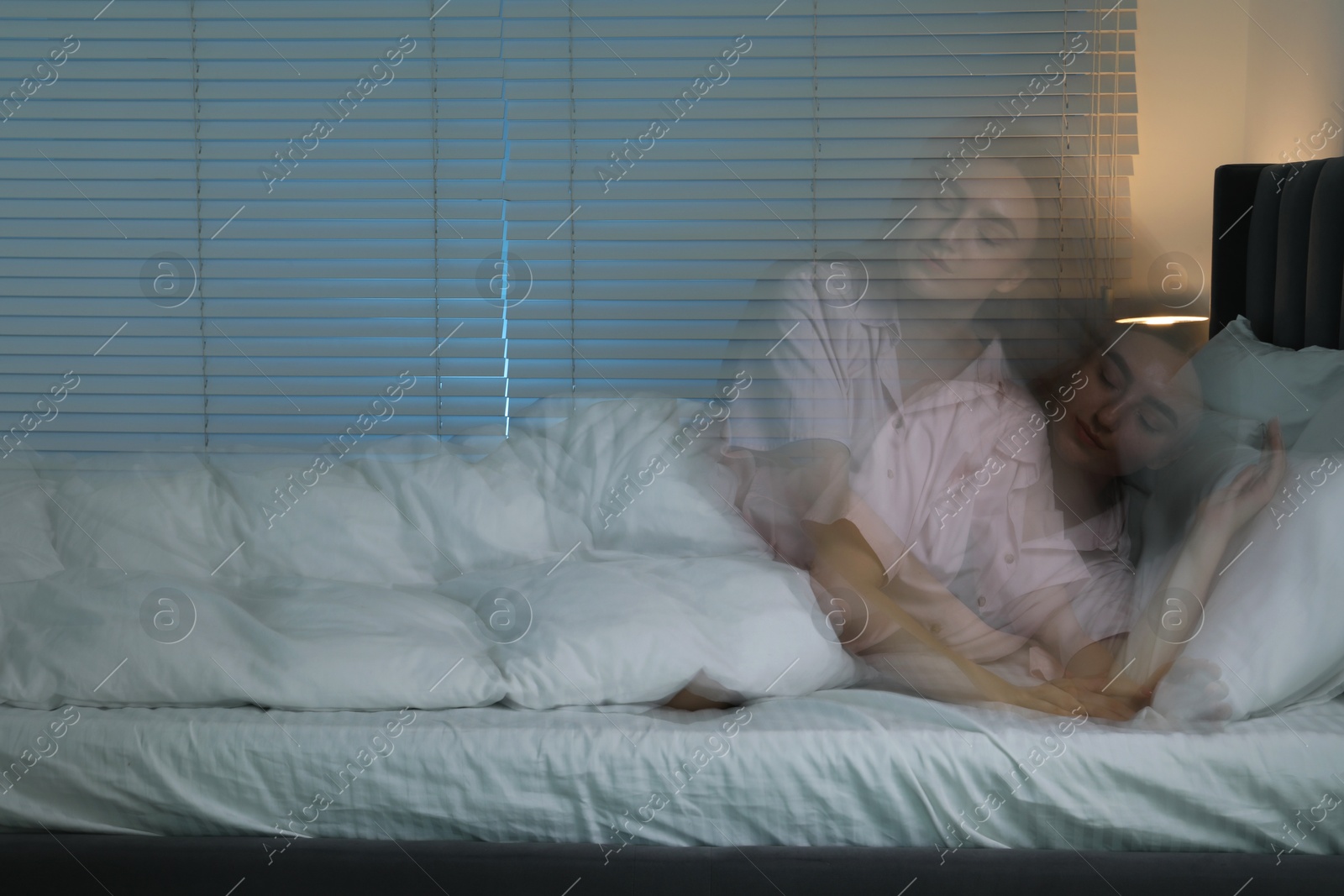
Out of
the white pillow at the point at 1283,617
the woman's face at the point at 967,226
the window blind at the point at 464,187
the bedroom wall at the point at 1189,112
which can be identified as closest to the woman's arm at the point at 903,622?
the white pillow at the point at 1283,617

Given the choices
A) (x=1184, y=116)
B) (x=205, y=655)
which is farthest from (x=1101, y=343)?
(x=205, y=655)

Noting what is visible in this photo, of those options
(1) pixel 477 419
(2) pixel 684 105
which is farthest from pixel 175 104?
(2) pixel 684 105

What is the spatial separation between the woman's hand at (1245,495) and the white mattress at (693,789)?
0.90ft

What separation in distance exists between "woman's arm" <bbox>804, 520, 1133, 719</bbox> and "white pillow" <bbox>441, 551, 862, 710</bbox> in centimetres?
5

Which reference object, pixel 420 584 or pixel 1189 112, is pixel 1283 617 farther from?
pixel 1189 112

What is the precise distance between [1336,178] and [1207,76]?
Result: 0.88m

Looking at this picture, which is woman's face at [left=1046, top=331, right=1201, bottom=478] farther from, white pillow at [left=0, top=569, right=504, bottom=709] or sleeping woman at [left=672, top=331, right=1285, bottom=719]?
white pillow at [left=0, top=569, right=504, bottom=709]

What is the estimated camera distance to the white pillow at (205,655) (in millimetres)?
1139

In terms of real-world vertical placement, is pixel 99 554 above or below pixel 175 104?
below

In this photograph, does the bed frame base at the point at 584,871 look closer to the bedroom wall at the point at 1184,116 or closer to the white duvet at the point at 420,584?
the white duvet at the point at 420,584

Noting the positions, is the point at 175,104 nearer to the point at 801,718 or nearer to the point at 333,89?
the point at 333,89

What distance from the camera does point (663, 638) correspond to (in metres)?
1.19

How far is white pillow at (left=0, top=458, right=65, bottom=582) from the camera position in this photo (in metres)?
1.36

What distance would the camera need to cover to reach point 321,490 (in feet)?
5.08
